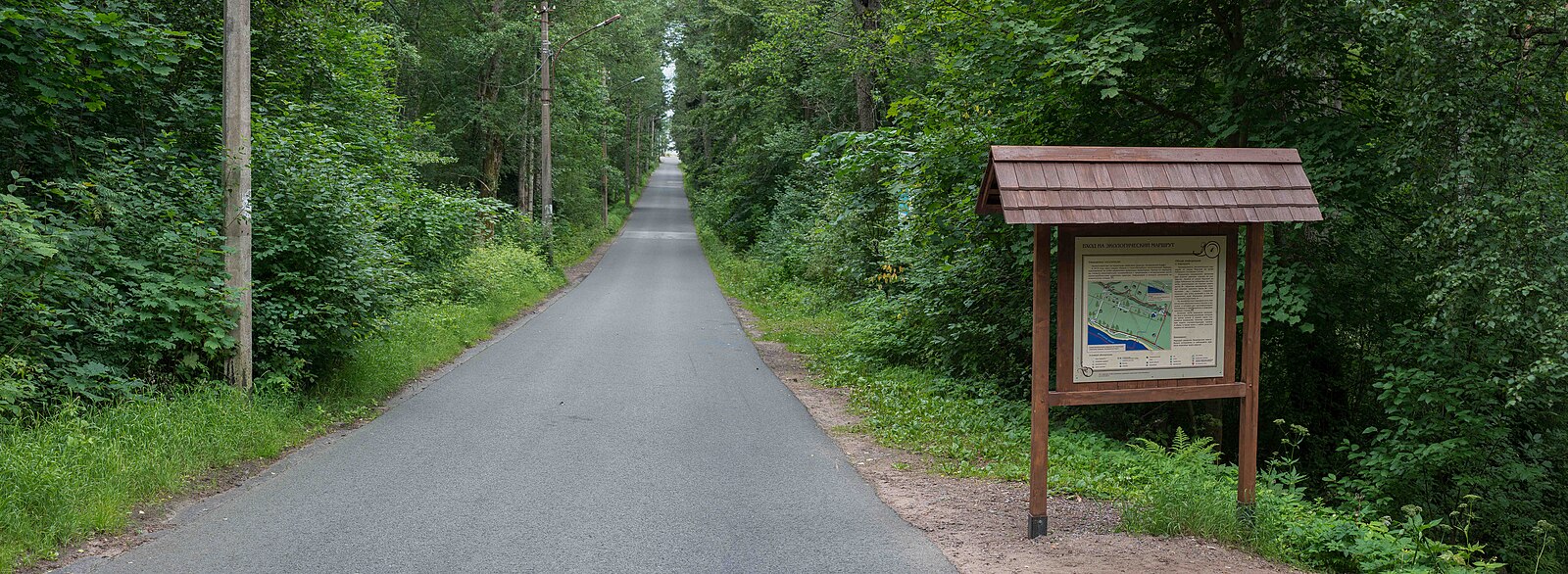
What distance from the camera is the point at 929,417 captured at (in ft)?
30.0

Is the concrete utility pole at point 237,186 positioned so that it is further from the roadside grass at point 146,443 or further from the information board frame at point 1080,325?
the information board frame at point 1080,325

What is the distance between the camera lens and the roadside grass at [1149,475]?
5281mm

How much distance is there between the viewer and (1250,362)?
19.0 feet

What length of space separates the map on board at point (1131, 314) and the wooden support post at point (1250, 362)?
22.0 inches

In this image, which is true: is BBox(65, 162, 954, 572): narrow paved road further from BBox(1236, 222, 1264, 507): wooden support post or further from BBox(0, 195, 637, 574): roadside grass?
BBox(1236, 222, 1264, 507): wooden support post

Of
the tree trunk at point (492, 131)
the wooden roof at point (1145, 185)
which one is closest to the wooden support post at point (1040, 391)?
the wooden roof at point (1145, 185)

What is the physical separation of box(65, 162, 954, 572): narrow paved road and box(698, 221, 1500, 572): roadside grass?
3.02 feet

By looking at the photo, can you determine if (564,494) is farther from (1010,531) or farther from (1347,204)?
(1347,204)

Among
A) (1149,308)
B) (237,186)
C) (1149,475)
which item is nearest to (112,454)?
(237,186)

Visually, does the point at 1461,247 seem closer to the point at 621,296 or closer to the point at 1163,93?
the point at 1163,93

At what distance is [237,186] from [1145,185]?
23.4 ft

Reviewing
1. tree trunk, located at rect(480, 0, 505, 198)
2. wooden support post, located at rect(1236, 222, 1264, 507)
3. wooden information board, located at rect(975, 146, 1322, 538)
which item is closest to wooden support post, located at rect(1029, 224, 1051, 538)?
wooden information board, located at rect(975, 146, 1322, 538)

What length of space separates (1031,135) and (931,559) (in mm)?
5443

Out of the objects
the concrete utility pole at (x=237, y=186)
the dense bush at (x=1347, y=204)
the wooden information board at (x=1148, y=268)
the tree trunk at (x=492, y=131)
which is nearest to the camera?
the wooden information board at (x=1148, y=268)
